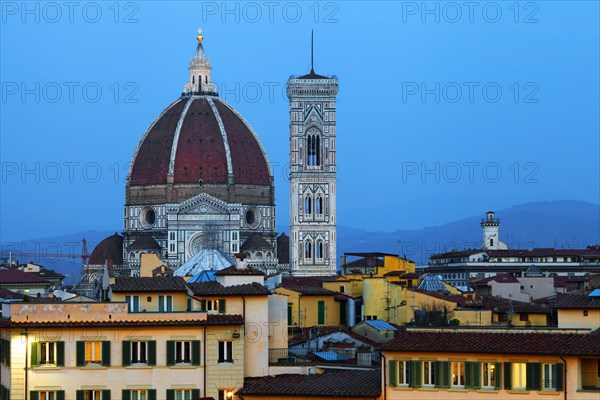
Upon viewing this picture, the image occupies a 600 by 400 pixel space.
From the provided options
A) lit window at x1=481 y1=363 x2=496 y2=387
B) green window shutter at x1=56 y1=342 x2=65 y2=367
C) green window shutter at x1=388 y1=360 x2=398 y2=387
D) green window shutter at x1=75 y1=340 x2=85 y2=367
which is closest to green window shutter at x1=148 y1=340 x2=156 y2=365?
green window shutter at x1=75 y1=340 x2=85 y2=367

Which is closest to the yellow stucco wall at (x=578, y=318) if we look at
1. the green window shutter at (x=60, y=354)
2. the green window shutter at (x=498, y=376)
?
the green window shutter at (x=498, y=376)

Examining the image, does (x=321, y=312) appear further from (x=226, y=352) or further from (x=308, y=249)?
(x=308, y=249)

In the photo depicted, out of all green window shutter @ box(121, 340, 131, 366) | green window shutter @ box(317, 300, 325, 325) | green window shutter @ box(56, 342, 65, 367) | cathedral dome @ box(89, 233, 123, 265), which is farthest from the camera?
cathedral dome @ box(89, 233, 123, 265)

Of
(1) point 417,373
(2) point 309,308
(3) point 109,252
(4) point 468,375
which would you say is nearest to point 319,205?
(3) point 109,252

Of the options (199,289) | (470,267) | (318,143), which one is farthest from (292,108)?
(199,289)

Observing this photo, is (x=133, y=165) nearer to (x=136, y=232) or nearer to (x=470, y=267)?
(x=136, y=232)

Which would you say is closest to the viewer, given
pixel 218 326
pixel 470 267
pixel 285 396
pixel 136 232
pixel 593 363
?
pixel 593 363

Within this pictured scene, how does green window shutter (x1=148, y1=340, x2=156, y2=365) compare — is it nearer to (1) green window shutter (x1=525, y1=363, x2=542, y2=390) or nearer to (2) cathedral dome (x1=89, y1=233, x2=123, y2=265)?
(1) green window shutter (x1=525, y1=363, x2=542, y2=390)
